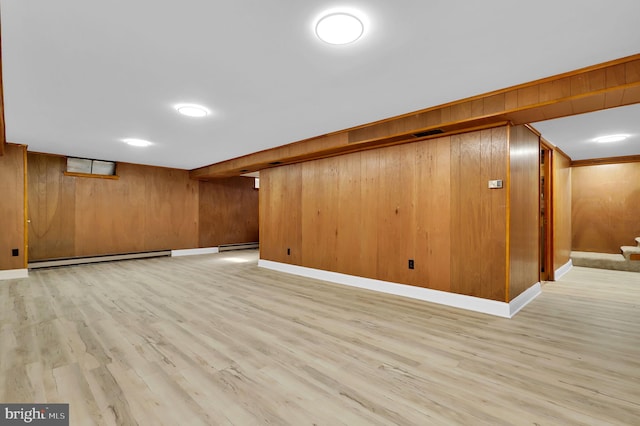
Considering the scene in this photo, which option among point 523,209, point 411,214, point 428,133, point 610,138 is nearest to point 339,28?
point 428,133

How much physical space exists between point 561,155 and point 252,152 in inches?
243

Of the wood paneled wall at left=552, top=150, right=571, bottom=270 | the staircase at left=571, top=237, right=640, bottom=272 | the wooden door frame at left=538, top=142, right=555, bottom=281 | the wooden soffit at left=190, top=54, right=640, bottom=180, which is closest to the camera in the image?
→ the wooden soffit at left=190, top=54, right=640, bottom=180

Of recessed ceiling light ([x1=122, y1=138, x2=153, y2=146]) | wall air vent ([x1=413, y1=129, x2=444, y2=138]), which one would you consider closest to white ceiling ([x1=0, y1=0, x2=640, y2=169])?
wall air vent ([x1=413, y1=129, x2=444, y2=138])

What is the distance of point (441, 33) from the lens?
2.07m

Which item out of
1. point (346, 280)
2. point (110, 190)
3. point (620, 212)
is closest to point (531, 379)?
point (346, 280)

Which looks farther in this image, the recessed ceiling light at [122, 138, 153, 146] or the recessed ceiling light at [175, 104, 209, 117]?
the recessed ceiling light at [122, 138, 153, 146]

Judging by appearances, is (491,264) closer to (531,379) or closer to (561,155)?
(531,379)

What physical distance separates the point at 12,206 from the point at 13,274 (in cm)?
126

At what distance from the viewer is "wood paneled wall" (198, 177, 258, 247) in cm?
898

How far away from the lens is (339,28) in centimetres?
201

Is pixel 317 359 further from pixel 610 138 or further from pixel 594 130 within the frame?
pixel 610 138

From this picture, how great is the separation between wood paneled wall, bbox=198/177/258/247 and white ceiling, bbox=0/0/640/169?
16.8ft

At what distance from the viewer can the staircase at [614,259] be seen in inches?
220

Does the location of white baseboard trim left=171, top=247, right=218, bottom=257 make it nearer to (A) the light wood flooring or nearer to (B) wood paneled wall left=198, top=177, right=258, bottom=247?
(B) wood paneled wall left=198, top=177, right=258, bottom=247
